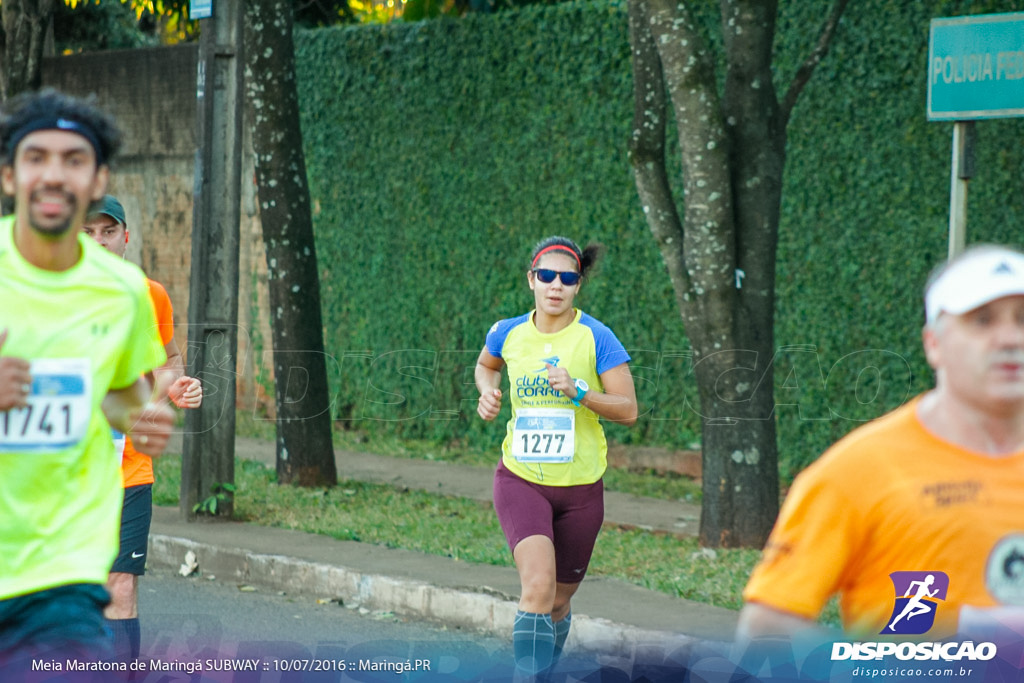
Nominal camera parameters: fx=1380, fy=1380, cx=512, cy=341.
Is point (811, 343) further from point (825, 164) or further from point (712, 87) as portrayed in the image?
point (712, 87)

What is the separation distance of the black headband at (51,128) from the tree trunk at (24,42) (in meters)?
10.4

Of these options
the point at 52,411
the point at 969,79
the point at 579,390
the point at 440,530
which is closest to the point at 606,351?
the point at 579,390

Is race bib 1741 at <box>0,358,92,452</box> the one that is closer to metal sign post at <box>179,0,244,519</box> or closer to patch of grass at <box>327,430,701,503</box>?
metal sign post at <box>179,0,244,519</box>

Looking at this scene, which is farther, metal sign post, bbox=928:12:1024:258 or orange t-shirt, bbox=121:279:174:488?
metal sign post, bbox=928:12:1024:258

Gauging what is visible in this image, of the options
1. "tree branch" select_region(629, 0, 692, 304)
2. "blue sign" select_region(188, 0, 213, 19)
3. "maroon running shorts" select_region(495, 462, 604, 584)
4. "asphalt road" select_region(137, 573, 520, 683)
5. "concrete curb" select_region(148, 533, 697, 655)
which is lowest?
"asphalt road" select_region(137, 573, 520, 683)

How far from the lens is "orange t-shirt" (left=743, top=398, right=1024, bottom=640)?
8.98 ft

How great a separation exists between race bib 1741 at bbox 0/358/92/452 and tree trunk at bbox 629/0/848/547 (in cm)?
523

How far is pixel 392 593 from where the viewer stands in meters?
7.84

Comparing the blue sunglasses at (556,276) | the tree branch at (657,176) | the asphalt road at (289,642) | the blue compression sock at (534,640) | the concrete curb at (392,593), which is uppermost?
the tree branch at (657,176)

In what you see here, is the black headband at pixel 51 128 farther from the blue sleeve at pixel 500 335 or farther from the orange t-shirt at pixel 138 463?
the blue sleeve at pixel 500 335

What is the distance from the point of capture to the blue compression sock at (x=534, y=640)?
18.1 ft

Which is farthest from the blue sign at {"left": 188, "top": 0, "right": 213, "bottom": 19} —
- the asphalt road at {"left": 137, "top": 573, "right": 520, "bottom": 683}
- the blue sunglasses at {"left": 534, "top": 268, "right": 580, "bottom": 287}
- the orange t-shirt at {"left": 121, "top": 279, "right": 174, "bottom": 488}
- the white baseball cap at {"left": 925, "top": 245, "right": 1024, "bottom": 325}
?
the white baseball cap at {"left": 925, "top": 245, "right": 1024, "bottom": 325}

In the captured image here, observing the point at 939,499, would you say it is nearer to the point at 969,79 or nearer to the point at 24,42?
the point at 969,79

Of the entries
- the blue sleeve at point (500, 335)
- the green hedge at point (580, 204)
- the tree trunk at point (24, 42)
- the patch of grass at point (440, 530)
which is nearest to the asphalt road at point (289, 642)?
the patch of grass at point (440, 530)
